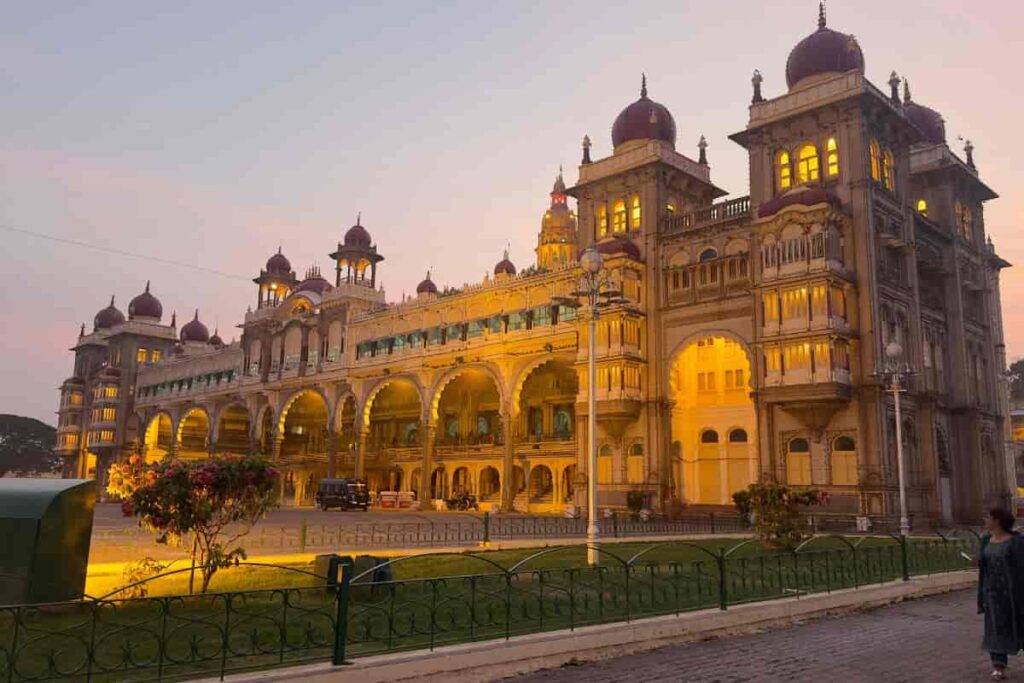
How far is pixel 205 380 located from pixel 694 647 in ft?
232

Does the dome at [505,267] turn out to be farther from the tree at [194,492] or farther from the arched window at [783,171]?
the tree at [194,492]

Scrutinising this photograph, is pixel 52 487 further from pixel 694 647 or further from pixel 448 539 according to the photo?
pixel 448 539

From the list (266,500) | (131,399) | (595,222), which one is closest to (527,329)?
(595,222)

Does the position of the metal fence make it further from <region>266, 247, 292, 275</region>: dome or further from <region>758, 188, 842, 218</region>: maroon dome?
<region>266, 247, 292, 275</region>: dome

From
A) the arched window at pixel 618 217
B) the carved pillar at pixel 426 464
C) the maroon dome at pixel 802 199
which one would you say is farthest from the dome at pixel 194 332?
the maroon dome at pixel 802 199

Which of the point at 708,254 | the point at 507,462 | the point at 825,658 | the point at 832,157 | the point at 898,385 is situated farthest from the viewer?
the point at 507,462

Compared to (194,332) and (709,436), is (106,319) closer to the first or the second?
(194,332)

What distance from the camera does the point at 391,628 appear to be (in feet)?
27.2

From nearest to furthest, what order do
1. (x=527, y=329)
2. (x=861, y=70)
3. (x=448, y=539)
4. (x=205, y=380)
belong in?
1. (x=448, y=539)
2. (x=861, y=70)
3. (x=527, y=329)
4. (x=205, y=380)

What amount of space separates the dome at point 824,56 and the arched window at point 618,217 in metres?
10.1

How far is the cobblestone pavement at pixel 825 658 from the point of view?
8500mm

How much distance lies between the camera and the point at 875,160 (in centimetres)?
3534

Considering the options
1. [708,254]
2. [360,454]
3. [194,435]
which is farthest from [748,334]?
[194,435]

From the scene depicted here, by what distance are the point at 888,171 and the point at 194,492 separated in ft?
112
